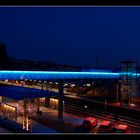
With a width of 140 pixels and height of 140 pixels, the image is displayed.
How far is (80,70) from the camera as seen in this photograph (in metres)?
7.28

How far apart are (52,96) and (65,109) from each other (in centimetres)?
96

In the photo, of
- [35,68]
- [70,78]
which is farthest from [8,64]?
[70,78]

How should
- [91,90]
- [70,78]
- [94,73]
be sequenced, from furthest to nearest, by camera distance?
[91,90], [94,73], [70,78]

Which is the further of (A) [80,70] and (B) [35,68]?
(A) [80,70]

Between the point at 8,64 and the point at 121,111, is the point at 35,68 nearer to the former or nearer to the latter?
the point at 8,64

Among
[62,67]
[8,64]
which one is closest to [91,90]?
[62,67]

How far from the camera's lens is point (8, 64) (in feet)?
21.8

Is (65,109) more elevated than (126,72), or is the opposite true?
(126,72)

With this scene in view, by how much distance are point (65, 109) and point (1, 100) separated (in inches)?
80.3

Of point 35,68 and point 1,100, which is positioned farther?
point 1,100
